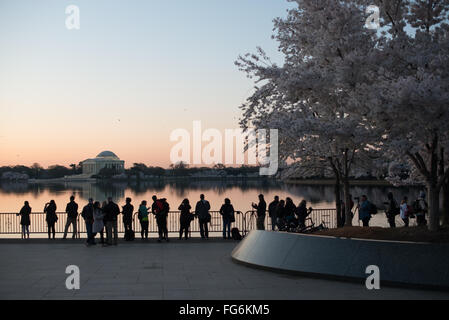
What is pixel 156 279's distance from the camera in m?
12.0

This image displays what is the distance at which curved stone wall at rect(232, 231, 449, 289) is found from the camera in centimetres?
1074

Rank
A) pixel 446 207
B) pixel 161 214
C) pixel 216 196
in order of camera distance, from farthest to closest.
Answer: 1. pixel 216 196
2. pixel 161 214
3. pixel 446 207

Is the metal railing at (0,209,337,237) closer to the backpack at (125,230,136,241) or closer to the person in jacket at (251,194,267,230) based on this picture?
the person in jacket at (251,194,267,230)

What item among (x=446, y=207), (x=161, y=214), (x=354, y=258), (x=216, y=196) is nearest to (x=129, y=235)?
(x=161, y=214)

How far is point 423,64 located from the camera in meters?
12.4

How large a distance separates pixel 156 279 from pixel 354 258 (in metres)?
4.24

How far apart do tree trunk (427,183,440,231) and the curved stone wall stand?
1519 millimetres

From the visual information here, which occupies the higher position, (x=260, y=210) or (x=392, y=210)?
(x=260, y=210)

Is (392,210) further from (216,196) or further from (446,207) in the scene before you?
(216,196)

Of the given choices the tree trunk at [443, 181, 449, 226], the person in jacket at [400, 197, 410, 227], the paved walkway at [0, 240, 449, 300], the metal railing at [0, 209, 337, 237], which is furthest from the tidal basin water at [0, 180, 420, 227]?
the paved walkway at [0, 240, 449, 300]

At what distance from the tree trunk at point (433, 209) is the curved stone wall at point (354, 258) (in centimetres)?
152

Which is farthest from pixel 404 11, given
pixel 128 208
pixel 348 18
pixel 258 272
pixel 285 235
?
pixel 128 208
